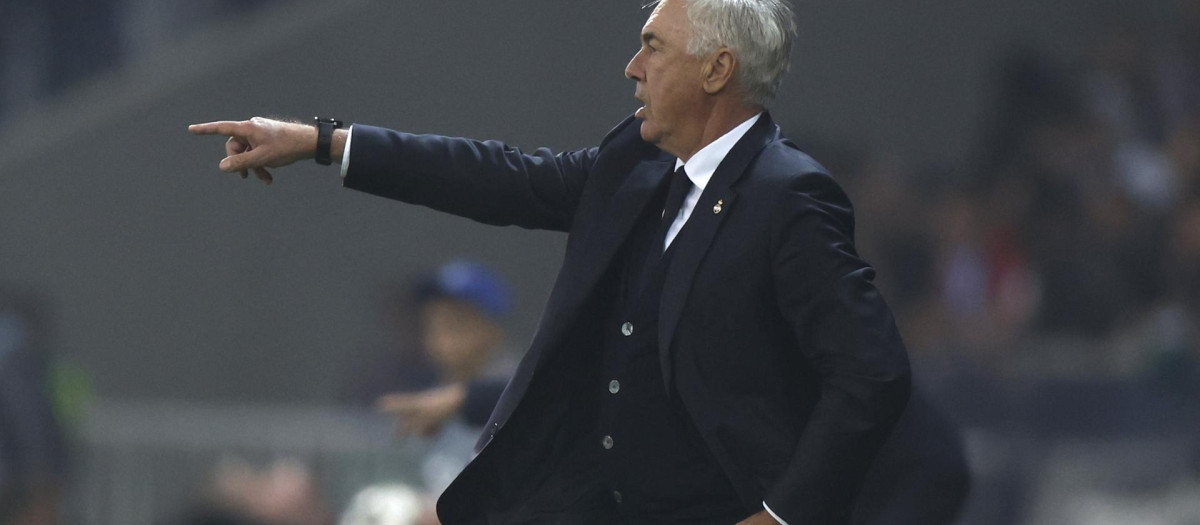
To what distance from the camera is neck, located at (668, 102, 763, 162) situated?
2.90m

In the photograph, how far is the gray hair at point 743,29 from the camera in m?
2.83

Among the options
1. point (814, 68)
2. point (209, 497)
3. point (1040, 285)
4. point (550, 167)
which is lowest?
point (209, 497)

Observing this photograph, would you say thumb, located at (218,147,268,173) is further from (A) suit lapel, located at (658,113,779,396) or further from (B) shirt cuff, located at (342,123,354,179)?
(A) suit lapel, located at (658,113,779,396)

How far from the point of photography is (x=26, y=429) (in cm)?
796

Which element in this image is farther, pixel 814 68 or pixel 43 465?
pixel 814 68

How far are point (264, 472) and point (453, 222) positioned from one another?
66.5 inches

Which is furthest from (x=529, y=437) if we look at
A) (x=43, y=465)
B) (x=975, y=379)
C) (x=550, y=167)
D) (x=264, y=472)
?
(x=43, y=465)

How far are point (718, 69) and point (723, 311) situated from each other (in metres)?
0.38

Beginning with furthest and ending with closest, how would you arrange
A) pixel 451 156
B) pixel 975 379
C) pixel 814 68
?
pixel 814 68 → pixel 975 379 → pixel 451 156

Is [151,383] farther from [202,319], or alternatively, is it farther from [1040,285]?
[1040,285]

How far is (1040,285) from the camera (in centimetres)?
768

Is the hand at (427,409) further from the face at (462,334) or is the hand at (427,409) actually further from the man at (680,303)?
the man at (680,303)

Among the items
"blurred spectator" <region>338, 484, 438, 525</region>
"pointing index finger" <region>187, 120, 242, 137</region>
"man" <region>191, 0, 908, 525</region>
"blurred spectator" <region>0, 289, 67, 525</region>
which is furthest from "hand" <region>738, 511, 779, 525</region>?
"blurred spectator" <region>0, 289, 67, 525</region>

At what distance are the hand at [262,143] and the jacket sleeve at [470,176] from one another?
91 millimetres
